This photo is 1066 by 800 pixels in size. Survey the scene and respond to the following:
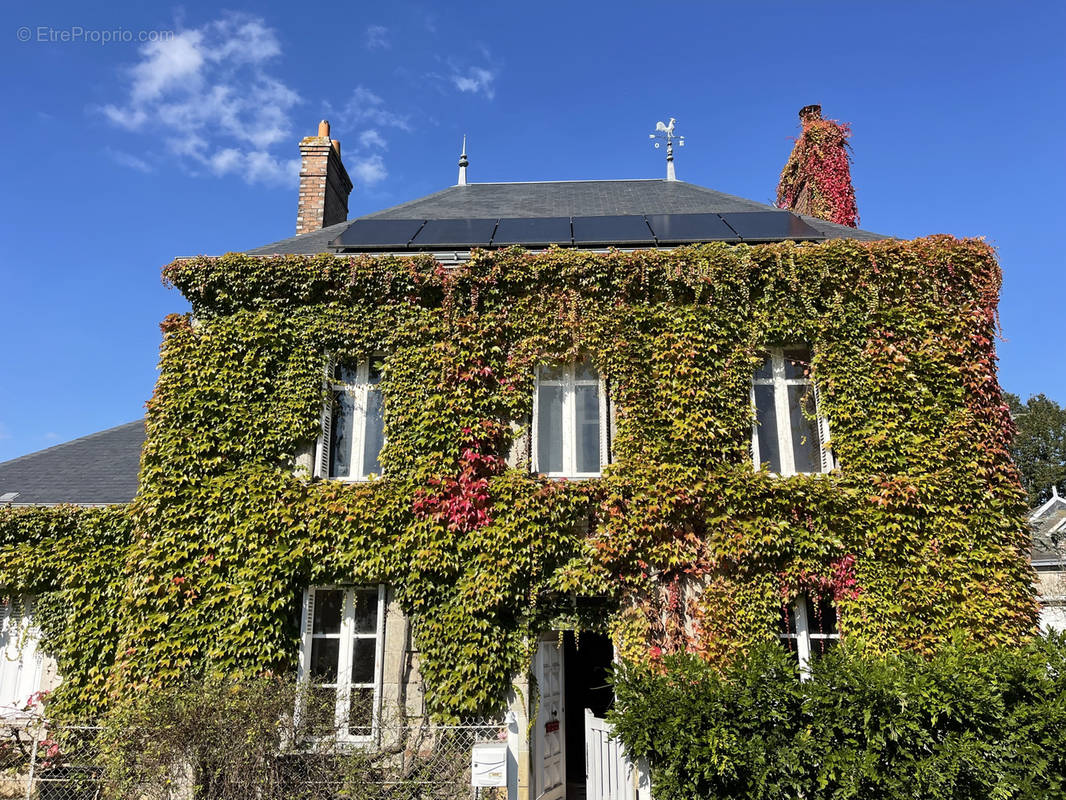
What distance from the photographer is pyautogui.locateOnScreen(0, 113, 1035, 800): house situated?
8367 millimetres

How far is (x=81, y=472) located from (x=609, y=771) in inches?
372

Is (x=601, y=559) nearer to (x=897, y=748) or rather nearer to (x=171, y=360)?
(x=897, y=748)

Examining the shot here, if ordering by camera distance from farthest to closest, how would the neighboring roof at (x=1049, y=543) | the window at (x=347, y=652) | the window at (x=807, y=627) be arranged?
1. the neighboring roof at (x=1049, y=543)
2. the window at (x=807, y=627)
3. the window at (x=347, y=652)

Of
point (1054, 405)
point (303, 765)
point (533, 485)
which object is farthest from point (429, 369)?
point (1054, 405)

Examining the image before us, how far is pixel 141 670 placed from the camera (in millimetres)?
8469

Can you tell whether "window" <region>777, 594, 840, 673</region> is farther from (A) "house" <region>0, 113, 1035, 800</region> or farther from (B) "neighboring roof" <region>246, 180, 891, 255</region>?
(B) "neighboring roof" <region>246, 180, 891, 255</region>

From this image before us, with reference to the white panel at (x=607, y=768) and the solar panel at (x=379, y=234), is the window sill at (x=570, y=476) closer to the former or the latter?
the white panel at (x=607, y=768)

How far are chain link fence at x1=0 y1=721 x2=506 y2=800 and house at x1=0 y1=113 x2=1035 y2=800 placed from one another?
0.33m

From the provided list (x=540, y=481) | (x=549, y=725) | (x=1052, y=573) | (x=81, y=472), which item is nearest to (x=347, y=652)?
(x=549, y=725)

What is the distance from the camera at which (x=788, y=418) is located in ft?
30.4

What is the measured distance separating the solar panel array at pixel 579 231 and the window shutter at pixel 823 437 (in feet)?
8.15

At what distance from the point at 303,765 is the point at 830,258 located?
885cm

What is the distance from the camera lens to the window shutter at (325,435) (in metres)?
9.23

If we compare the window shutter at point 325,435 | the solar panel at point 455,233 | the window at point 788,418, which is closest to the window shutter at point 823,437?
the window at point 788,418
